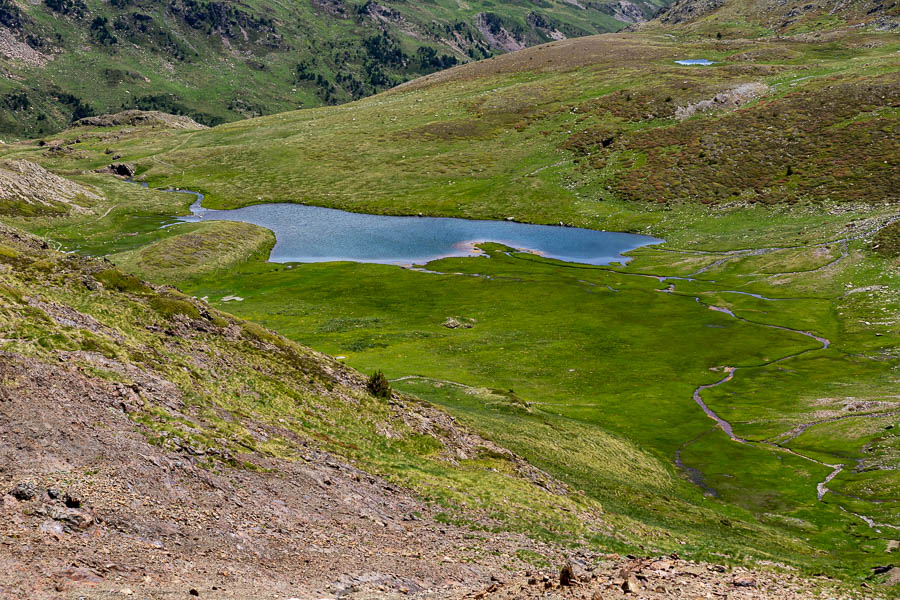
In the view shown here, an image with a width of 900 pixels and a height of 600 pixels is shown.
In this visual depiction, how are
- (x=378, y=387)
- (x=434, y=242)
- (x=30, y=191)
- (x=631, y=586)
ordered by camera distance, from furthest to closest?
(x=30, y=191) → (x=434, y=242) → (x=378, y=387) → (x=631, y=586)

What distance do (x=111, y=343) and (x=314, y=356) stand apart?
17014 millimetres

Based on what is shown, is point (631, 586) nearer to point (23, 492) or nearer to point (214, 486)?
point (214, 486)

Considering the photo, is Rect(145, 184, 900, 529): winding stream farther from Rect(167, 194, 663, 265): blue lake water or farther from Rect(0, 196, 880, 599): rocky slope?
Rect(0, 196, 880, 599): rocky slope

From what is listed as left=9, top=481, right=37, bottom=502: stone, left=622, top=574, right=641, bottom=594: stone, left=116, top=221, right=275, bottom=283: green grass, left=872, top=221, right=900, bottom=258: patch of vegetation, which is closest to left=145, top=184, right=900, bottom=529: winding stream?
left=872, top=221, right=900, bottom=258: patch of vegetation

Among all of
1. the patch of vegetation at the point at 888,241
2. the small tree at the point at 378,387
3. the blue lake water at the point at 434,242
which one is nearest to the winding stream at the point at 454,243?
the blue lake water at the point at 434,242

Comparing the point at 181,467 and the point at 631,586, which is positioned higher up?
the point at 631,586

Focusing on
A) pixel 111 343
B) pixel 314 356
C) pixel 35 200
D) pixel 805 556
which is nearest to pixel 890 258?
pixel 805 556

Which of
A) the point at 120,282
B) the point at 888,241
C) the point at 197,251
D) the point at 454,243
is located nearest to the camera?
the point at 120,282

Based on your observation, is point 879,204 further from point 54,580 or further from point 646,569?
point 54,580

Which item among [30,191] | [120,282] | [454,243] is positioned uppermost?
[120,282]

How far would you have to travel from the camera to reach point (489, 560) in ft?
91.8

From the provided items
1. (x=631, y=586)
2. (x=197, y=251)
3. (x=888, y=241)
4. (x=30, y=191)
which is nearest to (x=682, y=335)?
(x=888, y=241)

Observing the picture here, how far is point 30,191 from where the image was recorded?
18738 centimetres

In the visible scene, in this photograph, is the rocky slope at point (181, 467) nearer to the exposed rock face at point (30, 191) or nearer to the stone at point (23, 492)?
the stone at point (23, 492)
